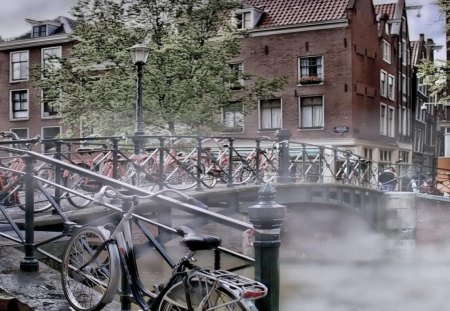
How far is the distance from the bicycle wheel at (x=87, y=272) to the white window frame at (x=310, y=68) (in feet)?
39.3

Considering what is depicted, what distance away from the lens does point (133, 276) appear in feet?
8.13

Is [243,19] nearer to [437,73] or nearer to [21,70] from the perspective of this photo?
[437,73]

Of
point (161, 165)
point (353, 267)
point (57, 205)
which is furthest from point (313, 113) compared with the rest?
point (57, 205)

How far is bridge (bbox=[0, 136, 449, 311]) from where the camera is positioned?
3.08 meters

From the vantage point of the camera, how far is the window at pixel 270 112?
1430 centimetres

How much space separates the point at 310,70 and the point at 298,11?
61.7 inches

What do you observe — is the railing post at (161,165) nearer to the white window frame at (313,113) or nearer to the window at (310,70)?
the white window frame at (313,113)

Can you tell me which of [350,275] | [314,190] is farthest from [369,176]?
[314,190]

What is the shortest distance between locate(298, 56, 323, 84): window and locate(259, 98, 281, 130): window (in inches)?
27.5

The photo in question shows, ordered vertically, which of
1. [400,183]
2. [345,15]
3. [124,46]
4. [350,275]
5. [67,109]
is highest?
[345,15]

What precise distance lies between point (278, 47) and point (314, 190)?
6.26m

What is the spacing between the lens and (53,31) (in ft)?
49.2

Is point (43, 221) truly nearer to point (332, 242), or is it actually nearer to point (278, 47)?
point (332, 242)

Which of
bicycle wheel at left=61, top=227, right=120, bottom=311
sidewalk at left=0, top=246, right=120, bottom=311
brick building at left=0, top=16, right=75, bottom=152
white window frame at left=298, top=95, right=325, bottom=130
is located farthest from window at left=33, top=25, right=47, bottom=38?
bicycle wheel at left=61, top=227, right=120, bottom=311
